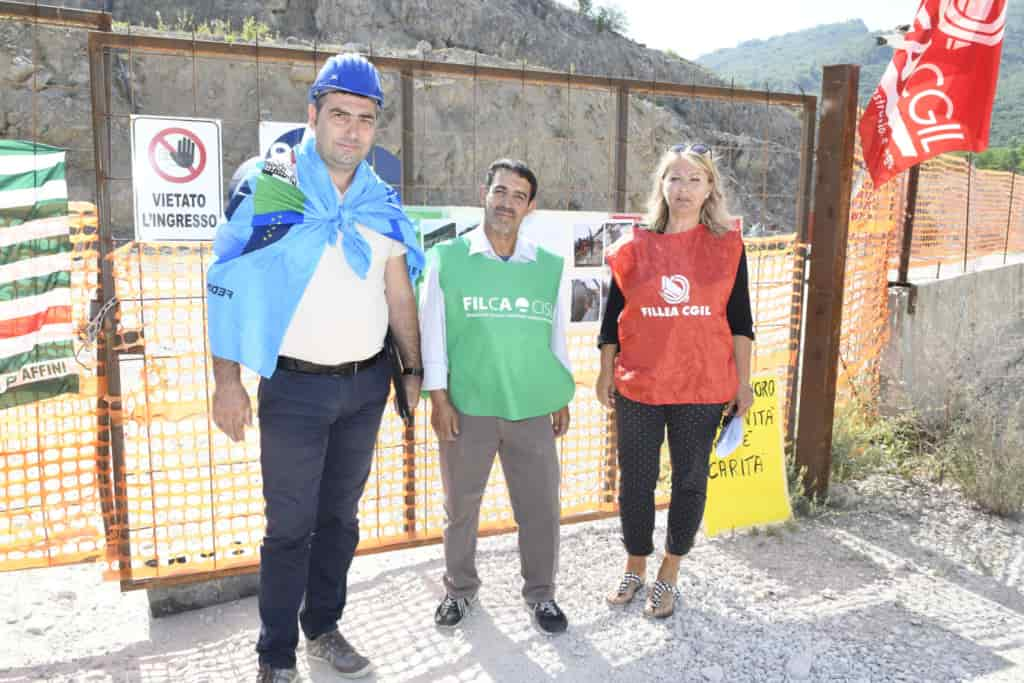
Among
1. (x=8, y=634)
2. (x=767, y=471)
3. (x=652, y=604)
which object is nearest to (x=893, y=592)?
(x=767, y=471)

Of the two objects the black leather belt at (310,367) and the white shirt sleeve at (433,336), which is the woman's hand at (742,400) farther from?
the black leather belt at (310,367)

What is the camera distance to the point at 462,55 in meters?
38.2

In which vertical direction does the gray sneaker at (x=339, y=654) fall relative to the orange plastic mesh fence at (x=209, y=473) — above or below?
below

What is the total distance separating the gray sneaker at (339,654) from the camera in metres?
3.13

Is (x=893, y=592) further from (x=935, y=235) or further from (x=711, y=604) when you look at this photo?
(x=935, y=235)

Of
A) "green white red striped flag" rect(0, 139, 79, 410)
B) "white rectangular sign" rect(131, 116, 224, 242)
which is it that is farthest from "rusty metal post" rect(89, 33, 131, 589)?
"green white red striped flag" rect(0, 139, 79, 410)

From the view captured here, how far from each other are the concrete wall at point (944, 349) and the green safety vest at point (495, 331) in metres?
4.17

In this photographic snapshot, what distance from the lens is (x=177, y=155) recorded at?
130 inches

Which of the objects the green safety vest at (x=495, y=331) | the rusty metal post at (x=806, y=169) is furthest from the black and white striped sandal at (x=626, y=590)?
the rusty metal post at (x=806, y=169)

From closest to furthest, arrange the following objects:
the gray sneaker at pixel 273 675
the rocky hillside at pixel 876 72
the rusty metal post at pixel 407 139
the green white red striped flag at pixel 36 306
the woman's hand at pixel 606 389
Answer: the gray sneaker at pixel 273 675 → the woman's hand at pixel 606 389 → the rusty metal post at pixel 407 139 → the green white red striped flag at pixel 36 306 → the rocky hillside at pixel 876 72

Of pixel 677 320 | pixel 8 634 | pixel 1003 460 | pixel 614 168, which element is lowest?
pixel 8 634

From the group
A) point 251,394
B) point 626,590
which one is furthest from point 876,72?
point 626,590

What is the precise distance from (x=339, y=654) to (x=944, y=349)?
5.35 m

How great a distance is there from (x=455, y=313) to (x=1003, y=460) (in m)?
3.86
